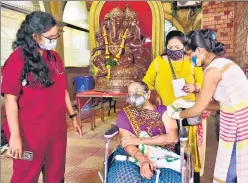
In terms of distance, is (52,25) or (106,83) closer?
(52,25)

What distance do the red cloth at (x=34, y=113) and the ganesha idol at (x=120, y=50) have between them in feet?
8.43

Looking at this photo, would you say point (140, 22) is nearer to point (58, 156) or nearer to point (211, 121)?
point (211, 121)

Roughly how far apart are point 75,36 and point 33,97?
7792 millimetres

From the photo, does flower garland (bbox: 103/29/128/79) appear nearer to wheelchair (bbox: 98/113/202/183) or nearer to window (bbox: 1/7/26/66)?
window (bbox: 1/7/26/66)

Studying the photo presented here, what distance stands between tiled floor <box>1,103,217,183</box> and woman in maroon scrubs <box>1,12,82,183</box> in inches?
51.8

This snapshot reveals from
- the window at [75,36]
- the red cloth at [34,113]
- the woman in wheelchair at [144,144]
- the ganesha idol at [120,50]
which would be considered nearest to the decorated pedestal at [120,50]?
the ganesha idol at [120,50]

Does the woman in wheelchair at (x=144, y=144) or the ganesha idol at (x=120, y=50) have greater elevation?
the ganesha idol at (x=120, y=50)

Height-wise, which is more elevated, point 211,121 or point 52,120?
point 52,120

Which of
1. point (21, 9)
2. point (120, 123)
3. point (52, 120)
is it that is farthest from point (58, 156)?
point (21, 9)

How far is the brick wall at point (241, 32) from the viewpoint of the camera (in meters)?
3.49

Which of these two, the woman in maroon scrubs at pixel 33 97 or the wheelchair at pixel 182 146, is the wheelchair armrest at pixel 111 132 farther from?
the woman in maroon scrubs at pixel 33 97

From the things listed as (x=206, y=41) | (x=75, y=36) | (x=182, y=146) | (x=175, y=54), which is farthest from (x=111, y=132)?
(x=75, y=36)

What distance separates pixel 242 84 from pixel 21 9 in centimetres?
525

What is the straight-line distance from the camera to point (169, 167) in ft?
5.88
